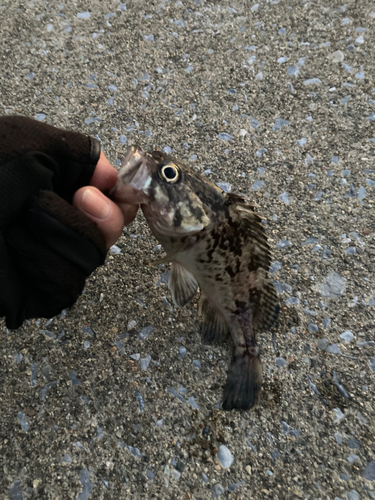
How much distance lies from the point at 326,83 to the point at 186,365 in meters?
2.80

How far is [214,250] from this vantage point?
78.6 inches

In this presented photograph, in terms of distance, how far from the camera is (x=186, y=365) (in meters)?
2.36

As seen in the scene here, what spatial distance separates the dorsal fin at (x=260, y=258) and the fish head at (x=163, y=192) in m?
0.22

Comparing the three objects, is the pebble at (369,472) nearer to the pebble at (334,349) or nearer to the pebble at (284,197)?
the pebble at (334,349)

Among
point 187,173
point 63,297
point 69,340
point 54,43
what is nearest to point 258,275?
point 187,173

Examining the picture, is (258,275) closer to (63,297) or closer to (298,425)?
(298,425)

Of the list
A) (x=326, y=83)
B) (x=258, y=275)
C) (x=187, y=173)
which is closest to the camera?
(x=187, y=173)

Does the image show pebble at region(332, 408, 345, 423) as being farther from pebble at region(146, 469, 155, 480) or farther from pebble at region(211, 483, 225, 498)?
pebble at region(146, 469, 155, 480)

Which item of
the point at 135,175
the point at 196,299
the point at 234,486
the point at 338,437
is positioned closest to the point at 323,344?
the point at 338,437

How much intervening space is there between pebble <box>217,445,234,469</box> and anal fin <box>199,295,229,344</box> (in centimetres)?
63

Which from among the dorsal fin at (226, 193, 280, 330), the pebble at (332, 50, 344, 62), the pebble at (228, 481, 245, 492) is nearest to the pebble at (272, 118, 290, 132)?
the pebble at (332, 50, 344, 62)

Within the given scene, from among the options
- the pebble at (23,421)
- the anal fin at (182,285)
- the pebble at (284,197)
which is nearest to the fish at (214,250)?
the anal fin at (182,285)

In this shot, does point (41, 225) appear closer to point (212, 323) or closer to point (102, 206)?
point (102, 206)

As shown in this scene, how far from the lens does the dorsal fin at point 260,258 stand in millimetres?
1990
